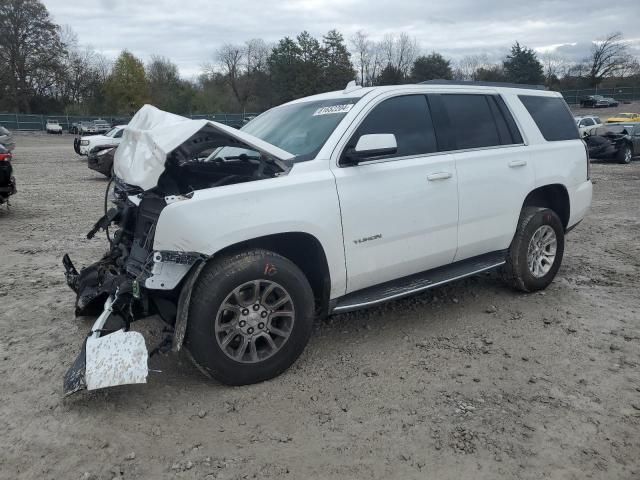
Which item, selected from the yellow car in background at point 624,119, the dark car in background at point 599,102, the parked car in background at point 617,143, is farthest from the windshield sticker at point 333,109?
the dark car in background at point 599,102

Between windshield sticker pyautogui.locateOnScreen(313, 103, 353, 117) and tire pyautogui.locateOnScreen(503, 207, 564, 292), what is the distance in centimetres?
204

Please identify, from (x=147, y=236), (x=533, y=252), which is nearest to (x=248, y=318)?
(x=147, y=236)

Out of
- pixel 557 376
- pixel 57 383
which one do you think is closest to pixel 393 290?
pixel 557 376

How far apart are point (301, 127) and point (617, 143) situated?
1881 centimetres

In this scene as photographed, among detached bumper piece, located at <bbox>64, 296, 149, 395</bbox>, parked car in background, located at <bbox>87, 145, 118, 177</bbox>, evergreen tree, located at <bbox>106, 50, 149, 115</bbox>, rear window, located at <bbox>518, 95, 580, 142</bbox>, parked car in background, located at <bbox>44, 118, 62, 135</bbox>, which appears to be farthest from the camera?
evergreen tree, located at <bbox>106, 50, 149, 115</bbox>

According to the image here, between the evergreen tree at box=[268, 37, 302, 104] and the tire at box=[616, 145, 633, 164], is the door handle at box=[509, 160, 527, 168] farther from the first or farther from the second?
the evergreen tree at box=[268, 37, 302, 104]

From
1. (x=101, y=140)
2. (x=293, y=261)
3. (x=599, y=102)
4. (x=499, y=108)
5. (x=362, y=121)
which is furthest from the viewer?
(x=599, y=102)

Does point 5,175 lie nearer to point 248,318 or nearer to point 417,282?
point 248,318

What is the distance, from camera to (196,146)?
3598mm

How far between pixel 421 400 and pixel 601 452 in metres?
1.02

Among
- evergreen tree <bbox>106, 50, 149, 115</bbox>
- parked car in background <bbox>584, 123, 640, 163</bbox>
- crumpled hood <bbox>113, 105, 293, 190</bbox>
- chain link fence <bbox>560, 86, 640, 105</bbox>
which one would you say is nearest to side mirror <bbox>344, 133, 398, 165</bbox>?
crumpled hood <bbox>113, 105, 293, 190</bbox>

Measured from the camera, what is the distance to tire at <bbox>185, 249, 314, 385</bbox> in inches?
130

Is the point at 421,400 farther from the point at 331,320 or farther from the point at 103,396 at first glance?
the point at 103,396

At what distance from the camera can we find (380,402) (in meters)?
3.39
